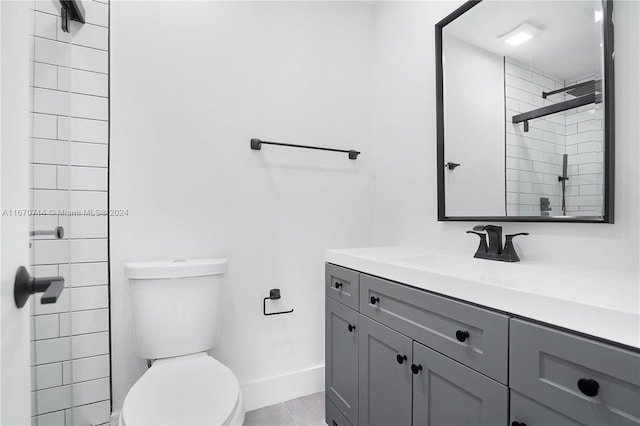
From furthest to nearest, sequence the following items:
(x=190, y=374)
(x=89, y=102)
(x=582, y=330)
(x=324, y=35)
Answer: (x=324, y=35), (x=89, y=102), (x=190, y=374), (x=582, y=330)

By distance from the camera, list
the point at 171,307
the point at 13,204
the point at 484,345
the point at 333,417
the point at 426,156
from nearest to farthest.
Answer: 1. the point at 13,204
2. the point at 484,345
3. the point at 171,307
4. the point at 333,417
5. the point at 426,156

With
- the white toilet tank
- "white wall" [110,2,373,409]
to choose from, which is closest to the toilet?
the white toilet tank

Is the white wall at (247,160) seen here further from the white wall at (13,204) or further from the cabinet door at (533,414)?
the cabinet door at (533,414)

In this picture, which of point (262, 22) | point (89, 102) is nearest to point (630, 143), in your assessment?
point (262, 22)

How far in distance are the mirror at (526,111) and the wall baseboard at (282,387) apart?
3.99 ft

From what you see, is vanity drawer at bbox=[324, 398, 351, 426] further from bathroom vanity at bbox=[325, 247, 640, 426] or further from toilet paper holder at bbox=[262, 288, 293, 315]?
toilet paper holder at bbox=[262, 288, 293, 315]

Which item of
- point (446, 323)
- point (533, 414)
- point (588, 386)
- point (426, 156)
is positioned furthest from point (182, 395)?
point (426, 156)

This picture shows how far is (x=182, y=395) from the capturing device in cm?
110

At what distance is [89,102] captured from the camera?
55.9 inches

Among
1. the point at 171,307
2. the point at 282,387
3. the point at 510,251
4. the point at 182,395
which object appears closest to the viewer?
the point at 182,395

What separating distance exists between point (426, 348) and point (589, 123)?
3.02ft

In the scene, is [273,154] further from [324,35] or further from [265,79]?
[324,35]

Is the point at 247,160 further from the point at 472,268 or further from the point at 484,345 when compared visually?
the point at 484,345

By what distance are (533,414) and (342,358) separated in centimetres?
86
